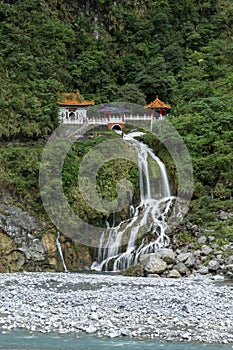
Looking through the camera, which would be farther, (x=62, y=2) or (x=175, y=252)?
(x=62, y=2)

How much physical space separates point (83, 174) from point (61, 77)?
34.3ft

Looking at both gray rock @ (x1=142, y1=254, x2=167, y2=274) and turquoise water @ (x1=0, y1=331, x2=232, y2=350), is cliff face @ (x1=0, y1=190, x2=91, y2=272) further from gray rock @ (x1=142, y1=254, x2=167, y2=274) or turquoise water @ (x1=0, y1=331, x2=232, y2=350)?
turquoise water @ (x1=0, y1=331, x2=232, y2=350)

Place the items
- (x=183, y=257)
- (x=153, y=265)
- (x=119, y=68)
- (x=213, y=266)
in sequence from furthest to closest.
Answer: (x=119, y=68) → (x=183, y=257) → (x=153, y=265) → (x=213, y=266)

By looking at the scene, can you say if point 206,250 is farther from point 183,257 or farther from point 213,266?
point 213,266

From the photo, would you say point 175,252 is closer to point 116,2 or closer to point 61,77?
point 61,77

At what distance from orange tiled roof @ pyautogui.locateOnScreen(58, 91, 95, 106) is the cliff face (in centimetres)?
887

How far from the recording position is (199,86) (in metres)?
32.5

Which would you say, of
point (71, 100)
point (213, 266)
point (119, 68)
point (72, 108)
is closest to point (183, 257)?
point (213, 266)

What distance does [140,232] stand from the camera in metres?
21.3

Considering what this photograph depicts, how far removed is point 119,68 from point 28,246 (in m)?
19.5

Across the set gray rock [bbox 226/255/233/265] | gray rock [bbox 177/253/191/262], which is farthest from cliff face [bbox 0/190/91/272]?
gray rock [bbox 226/255/233/265]

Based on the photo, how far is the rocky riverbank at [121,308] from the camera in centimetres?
1046

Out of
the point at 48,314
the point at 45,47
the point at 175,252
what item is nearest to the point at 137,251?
the point at 175,252

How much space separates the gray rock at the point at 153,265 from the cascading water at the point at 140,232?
1.52 metres
